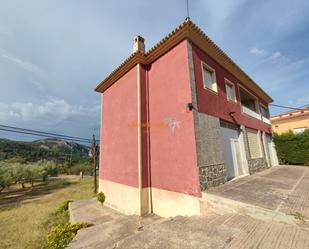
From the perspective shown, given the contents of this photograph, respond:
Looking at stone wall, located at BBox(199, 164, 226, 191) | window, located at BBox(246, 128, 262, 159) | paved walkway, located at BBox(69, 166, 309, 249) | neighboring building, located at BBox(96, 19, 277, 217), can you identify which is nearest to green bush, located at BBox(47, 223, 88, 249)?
paved walkway, located at BBox(69, 166, 309, 249)

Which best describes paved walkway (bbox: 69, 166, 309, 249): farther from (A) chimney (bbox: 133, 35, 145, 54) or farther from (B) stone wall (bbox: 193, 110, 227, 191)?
(A) chimney (bbox: 133, 35, 145, 54)

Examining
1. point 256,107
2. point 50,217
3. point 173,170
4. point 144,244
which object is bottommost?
point 50,217

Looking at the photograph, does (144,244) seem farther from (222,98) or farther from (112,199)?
(222,98)

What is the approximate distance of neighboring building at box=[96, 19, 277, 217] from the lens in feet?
Result: 19.6

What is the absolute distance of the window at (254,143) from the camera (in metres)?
10.1

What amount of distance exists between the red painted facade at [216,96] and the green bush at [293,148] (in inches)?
283

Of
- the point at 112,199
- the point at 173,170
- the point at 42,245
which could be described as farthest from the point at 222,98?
the point at 42,245

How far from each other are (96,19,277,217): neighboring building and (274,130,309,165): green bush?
6.96 m

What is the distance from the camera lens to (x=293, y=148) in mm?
14305

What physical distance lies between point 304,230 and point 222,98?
614 cm

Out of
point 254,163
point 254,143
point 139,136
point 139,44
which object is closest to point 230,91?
point 254,143

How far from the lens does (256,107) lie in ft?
44.0

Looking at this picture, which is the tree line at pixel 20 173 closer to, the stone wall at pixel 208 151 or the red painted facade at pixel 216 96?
the stone wall at pixel 208 151

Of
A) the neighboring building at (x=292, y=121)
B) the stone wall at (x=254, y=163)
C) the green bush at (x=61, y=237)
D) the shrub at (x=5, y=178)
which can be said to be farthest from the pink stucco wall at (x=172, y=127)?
the neighboring building at (x=292, y=121)
